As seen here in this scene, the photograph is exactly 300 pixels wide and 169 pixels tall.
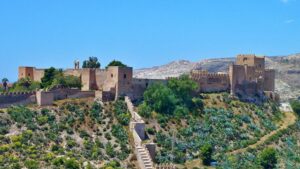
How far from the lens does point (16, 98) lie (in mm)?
54594

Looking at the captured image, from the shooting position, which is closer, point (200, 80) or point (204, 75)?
point (200, 80)

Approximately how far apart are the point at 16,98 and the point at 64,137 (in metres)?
6.24

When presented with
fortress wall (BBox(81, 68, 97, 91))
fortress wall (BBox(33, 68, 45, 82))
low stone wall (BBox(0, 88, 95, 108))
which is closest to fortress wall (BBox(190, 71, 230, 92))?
fortress wall (BBox(81, 68, 97, 91))

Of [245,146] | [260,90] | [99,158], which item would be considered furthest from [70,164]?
[260,90]

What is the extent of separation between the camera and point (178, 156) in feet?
173

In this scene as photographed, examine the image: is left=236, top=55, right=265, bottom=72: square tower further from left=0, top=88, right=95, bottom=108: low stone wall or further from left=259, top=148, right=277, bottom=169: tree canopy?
left=0, top=88, right=95, bottom=108: low stone wall

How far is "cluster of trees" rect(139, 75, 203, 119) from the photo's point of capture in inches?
2346

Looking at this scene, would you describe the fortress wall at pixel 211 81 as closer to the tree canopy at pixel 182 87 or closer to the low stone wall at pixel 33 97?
the tree canopy at pixel 182 87

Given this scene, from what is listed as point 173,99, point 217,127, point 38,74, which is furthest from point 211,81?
point 38,74

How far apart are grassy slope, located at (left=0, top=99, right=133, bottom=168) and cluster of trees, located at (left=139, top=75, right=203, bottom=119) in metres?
4.55

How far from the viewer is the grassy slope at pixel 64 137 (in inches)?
1842

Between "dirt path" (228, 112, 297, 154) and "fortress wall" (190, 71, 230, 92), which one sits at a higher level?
"fortress wall" (190, 71, 230, 92)

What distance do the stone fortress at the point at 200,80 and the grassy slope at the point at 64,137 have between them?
340 centimetres

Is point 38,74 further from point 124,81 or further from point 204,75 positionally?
point 204,75
